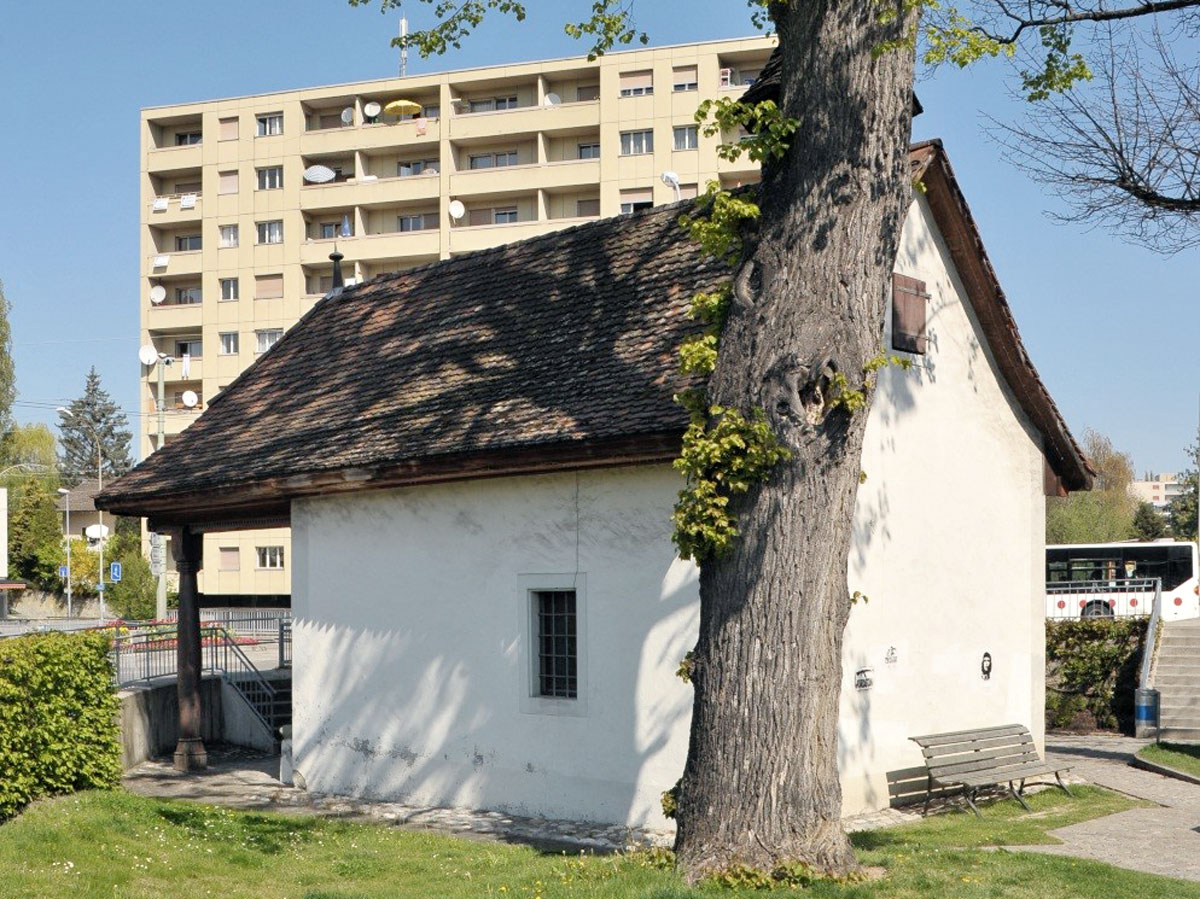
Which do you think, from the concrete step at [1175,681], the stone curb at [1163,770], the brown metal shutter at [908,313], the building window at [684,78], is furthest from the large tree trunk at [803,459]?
the building window at [684,78]

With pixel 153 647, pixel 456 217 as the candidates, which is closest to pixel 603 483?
pixel 153 647

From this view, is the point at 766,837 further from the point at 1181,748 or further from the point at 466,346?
the point at 1181,748

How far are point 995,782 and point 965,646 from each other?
2030mm

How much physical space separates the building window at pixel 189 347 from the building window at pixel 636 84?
979 inches

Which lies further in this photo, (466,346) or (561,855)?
(466,346)

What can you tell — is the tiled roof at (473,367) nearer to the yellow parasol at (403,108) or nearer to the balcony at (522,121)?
the balcony at (522,121)

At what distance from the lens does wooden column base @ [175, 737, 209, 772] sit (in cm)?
1803

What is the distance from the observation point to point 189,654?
18.6 m

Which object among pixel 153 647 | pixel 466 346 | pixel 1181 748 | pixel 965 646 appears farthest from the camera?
pixel 153 647

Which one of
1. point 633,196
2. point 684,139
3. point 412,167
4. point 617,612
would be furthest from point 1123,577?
point 412,167

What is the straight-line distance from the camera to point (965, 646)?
1547 cm

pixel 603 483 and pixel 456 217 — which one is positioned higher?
pixel 456 217

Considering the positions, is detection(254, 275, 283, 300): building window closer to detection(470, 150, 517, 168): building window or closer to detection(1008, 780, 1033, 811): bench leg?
detection(470, 150, 517, 168): building window

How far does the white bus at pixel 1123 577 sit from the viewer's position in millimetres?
33812
